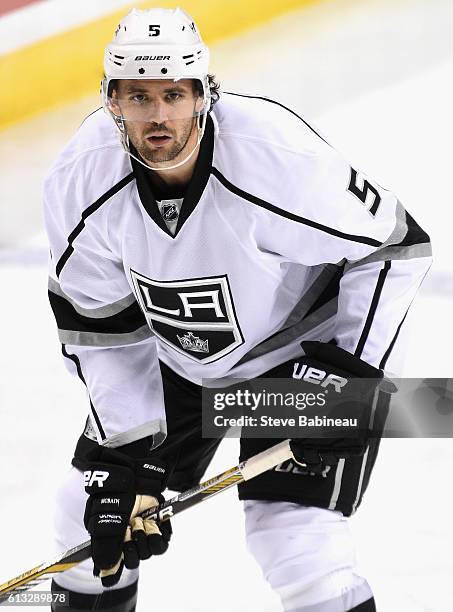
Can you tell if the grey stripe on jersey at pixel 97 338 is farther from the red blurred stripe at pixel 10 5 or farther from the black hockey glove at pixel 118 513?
the red blurred stripe at pixel 10 5

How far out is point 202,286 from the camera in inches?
83.2

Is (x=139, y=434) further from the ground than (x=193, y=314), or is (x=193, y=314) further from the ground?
(x=193, y=314)

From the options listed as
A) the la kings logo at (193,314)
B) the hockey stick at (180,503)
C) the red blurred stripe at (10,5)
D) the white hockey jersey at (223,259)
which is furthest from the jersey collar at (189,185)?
the red blurred stripe at (10,5)

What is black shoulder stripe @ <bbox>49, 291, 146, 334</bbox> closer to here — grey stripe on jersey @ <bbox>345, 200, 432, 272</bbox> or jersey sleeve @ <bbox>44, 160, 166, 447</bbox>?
jersey sleeve @ <bbox>44, 160, 166, 447</bbox>

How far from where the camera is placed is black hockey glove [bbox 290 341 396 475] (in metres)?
2.13

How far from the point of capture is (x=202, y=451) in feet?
8.08

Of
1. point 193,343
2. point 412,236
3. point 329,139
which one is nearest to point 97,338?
point 193,343

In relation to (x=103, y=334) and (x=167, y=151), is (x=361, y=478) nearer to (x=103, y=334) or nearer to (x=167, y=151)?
(x=103, y=334)

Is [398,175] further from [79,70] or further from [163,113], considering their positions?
[163,113]

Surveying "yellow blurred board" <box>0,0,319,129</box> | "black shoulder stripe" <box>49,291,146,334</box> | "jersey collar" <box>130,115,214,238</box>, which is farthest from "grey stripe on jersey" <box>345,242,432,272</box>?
"yellow blurred board" <box>0,0,319,129</box>

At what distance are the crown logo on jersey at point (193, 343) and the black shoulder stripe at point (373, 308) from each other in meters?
0.30

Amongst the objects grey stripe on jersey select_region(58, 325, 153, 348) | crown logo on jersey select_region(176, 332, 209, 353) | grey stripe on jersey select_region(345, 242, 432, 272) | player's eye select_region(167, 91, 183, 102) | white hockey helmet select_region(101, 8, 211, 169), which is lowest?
grey stripe on jersey select_region(58, 325, 153, 348)

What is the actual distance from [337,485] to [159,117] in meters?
0.78

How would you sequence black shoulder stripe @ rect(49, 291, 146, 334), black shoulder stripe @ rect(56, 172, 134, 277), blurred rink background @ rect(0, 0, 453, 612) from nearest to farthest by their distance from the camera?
black shoulder stripe @ rect(56, 172, 134, 277), black shoulder stripe @ rect(49, 291, 146, 334), blurred rink background @ rect(0, 0, 453, 612)
